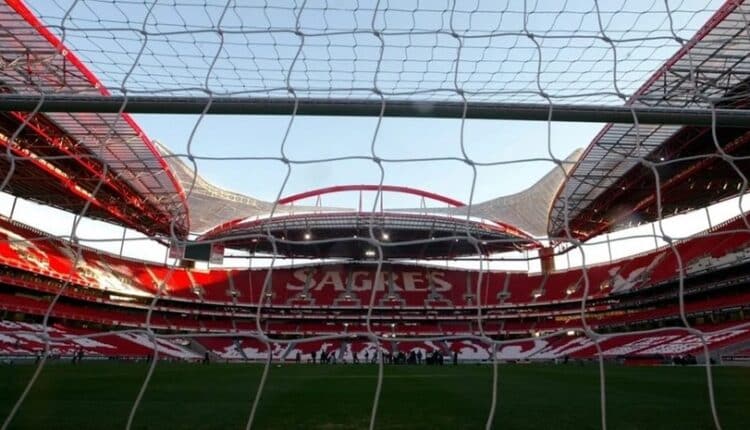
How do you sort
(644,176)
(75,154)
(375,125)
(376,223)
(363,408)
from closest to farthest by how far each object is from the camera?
1. (375,125)
2. (363,408)
3. (75,154)
4. (644,176)
5. (376,223)

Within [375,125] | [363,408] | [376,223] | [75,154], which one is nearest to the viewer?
[375,125]

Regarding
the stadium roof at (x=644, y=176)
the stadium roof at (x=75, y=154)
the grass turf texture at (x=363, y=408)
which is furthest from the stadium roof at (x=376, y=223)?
the grass turf texture at (x=363, y=408)

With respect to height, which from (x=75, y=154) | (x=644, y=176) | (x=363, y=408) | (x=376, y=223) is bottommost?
(x=363, y=408)

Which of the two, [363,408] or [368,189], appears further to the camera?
[368,189]

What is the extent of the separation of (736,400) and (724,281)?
16972 mm

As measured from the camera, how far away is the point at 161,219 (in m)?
16.9

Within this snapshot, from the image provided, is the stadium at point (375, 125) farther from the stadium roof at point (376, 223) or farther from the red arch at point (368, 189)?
the red arch at point (368, 189)

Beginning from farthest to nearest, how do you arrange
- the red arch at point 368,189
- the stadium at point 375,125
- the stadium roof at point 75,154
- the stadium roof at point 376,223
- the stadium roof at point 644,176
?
the red arch at point 368,189 < the stadium roof at point 376,223 < the stadium roof at point 644,176 < the stadium roof at point 75,154 < the stadium at point 375,125

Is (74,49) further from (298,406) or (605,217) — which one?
(605,217)

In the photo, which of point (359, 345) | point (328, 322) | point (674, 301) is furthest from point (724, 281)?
point (328, 322)

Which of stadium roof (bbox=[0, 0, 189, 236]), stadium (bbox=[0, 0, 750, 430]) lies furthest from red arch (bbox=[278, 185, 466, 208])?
stadium (bbox=[0, 0, 750, 430])

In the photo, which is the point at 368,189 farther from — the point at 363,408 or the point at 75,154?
the point at 363,408

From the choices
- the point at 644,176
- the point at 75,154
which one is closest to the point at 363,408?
the point at 75,154

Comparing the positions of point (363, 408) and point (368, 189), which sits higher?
point (368, 189)
